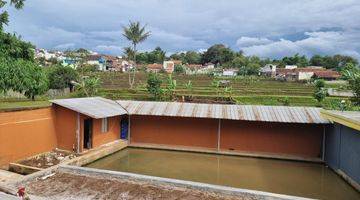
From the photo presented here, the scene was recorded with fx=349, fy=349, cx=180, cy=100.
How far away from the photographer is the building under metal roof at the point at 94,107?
14.3 m

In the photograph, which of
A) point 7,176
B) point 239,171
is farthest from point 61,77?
point 239,171

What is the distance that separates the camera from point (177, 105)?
1769 cm

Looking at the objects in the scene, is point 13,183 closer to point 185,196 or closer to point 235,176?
point 185,196

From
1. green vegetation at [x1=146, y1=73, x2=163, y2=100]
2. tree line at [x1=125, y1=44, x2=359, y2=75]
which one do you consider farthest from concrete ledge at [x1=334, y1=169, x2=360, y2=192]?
tree line at [x1=125, y1=44, x2=359, y2=75]

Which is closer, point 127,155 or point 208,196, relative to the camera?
point 208,196

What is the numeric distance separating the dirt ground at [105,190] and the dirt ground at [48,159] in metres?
2.01

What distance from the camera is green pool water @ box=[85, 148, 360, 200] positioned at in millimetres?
11773

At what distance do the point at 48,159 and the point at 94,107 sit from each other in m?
3.05

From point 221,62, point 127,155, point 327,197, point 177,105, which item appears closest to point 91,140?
point 127,155

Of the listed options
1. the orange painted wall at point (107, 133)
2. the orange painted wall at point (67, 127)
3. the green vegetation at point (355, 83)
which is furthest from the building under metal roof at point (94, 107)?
the green vegetation at point (355, 83)

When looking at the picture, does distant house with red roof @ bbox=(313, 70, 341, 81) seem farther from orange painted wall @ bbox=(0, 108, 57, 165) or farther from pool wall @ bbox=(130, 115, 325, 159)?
orange painted wall @ bbox=(0, 108, 57, 165)

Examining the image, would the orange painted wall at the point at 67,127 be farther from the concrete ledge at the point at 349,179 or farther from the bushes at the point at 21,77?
the concrete ledge at the point at 349,179

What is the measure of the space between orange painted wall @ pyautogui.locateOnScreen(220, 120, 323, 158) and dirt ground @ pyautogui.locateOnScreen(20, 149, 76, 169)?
7.13 metres

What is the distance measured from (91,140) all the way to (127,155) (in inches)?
70.0
